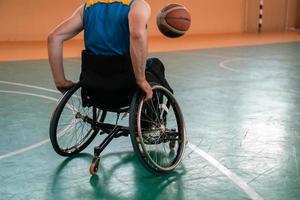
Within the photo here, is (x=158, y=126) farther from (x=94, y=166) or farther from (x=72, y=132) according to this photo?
(x=72, y=132)

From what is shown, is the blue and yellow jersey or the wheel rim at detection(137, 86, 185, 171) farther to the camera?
the wheel rim at detection(137, 86, 185, 171)

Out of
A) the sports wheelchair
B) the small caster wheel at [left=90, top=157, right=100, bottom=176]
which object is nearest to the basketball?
the sports wheelchair

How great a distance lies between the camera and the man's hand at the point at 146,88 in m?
3.16

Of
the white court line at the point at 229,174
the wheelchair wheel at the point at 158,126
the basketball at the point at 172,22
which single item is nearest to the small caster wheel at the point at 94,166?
the wheelchair wheel at the point at 158,126

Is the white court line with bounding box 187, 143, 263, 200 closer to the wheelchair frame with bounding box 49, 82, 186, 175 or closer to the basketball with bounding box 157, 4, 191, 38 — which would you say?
the wheelchair frame with bounding box 49, 82, 186, 175

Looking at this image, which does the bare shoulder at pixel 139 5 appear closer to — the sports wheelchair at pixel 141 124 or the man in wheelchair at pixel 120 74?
the man in wheelchair at pixel 120 74

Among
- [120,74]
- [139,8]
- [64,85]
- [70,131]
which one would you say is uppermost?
[139,8]

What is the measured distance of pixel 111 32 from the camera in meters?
3.25

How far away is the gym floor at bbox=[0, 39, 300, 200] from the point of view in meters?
3.05

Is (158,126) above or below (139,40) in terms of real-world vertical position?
below

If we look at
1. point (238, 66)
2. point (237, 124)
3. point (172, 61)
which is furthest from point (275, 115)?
point (172, 61)

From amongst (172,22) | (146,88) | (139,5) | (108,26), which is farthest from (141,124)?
(172,22)

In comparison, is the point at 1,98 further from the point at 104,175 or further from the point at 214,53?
the point at 214,53

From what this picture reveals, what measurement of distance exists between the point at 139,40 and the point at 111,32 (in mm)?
278
